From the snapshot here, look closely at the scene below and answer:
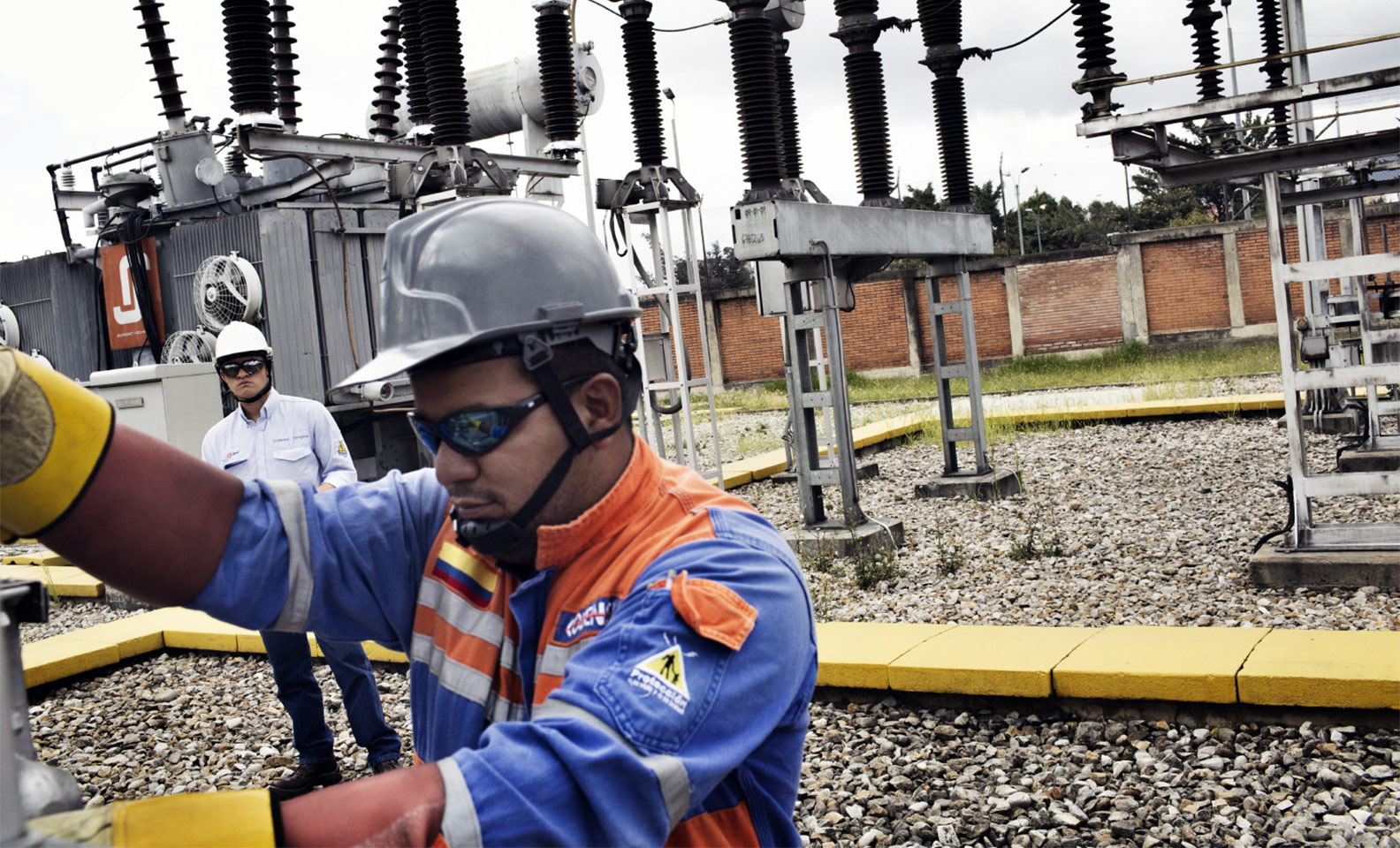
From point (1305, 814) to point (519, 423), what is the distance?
349 cm

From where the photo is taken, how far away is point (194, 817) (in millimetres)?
1086

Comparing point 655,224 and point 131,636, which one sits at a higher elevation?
point 655,224

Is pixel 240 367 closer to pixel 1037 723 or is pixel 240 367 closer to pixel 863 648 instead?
pixel 863 648

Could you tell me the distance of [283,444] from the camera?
5602 mm

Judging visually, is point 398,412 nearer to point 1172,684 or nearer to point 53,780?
point 1172,684

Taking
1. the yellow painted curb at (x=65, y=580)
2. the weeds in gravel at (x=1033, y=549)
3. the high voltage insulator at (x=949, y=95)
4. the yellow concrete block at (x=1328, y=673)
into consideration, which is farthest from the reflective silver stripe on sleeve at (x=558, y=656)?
the high voltage insulator at (x=949, y=95)

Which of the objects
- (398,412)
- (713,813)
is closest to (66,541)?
(713,813)

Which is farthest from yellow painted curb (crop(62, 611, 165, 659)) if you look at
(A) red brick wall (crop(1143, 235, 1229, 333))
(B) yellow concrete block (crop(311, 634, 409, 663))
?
(A) red brick wall (crop(1143, 235, 1229, 333))

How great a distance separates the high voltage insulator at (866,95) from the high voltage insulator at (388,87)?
5079mm

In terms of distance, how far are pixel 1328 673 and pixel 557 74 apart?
28.8 ft

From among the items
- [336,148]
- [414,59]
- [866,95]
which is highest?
[414,59]

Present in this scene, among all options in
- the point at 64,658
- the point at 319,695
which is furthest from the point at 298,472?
the point at 64,658

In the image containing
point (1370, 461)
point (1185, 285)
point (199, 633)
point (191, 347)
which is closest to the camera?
point (199, 633)

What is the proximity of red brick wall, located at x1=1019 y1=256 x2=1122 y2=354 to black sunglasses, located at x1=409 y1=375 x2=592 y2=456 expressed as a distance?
30.2m
